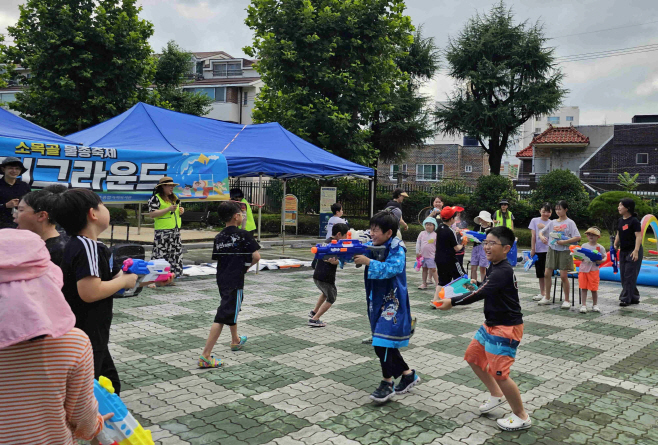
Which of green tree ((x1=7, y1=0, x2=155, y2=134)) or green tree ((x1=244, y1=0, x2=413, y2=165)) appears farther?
green tree ((x1=244, y1=0, x2=413, y2=165))

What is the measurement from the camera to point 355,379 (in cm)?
519

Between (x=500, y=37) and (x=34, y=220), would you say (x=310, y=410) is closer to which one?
(x=34, y=220)

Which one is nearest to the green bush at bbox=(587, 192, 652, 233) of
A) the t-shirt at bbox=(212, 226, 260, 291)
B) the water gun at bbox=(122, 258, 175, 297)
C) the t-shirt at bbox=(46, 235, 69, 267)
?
the t-shirt at bbox=(212, 226, 260, 291)

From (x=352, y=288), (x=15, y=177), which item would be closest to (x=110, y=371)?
(x=15, y=177)

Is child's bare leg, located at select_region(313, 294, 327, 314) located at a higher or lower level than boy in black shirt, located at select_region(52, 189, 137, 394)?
lower

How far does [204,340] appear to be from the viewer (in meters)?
6.41

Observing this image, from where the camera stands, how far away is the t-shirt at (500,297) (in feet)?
13.6

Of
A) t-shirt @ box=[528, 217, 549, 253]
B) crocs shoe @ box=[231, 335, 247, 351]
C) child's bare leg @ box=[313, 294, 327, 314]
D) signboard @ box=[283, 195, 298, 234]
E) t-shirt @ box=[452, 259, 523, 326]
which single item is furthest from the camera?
signboard @ box=[283, 195, 298, 234]

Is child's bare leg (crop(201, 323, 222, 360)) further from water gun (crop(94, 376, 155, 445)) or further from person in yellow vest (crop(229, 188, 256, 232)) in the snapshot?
person in yellow vest (crop(229, 188, 256, 232))

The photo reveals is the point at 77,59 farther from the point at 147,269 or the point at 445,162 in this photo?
the point at 445,162

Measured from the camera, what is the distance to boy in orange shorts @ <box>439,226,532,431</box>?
404 cm

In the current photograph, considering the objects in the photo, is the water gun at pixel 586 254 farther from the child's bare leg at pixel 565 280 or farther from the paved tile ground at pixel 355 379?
the paved tile ground at pixel 355 379

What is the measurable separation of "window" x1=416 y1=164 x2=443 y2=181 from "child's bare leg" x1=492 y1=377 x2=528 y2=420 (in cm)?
4149

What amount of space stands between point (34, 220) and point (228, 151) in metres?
8.79
